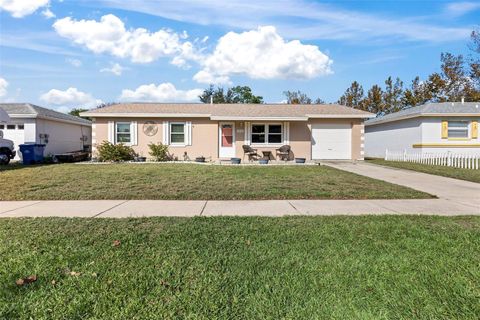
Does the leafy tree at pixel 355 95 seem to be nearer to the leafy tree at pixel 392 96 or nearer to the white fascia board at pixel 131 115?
the leafy tree at pixel 392 96

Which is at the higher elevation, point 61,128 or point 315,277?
point 61,128

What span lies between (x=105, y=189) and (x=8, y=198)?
206 centimetres

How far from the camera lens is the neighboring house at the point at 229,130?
17656 millimetres

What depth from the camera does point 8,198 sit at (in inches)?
268

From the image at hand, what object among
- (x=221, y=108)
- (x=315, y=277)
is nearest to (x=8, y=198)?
(x=315, y=277)

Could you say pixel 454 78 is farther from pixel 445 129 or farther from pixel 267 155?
pixel 267 155

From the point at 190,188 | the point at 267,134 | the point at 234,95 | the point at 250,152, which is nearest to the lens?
the point at 190,188

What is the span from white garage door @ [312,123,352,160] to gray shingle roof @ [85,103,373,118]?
0.92 meters

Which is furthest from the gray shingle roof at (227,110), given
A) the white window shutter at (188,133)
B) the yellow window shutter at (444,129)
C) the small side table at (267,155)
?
the yellow window shutter at (444,129)

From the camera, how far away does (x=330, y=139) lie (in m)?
18.8

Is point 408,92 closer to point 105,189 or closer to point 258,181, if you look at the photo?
point 258,181

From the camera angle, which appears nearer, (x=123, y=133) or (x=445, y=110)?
(x=123, y=133)

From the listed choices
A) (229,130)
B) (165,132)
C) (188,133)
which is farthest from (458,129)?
(165,132)

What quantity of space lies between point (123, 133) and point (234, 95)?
102 feet
